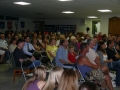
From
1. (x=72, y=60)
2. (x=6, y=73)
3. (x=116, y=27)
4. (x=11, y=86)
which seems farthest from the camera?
(x=116, y=27)

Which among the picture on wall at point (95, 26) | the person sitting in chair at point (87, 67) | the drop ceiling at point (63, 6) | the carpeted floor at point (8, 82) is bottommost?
the carpeted floor at point (8, 82)

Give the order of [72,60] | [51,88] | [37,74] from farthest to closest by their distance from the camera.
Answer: [72,60], [37,74], [51,88]

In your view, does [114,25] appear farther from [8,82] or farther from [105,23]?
[8,82]

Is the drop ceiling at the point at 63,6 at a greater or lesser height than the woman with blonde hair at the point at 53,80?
greater

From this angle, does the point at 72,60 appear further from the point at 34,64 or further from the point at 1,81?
the point at 1,81

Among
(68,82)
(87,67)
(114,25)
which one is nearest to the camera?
(68,82)

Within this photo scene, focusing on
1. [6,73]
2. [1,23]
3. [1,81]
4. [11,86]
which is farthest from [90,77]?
[1,23]

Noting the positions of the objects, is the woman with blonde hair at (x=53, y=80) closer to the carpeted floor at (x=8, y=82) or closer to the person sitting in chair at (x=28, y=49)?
the carpeted floor at (x=8, y=82)

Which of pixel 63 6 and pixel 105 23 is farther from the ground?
pixel 63 6

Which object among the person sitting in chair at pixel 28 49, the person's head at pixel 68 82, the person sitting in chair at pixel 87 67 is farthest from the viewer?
the person sitting in chair at pixel 28 49

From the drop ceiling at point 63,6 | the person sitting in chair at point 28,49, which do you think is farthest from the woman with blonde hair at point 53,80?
the drop ceiling at point 63,6

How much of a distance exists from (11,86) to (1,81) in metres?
0.65

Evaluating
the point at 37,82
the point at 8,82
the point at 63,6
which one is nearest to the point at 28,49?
the point at 8,82

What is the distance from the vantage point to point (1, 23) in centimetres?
1448
